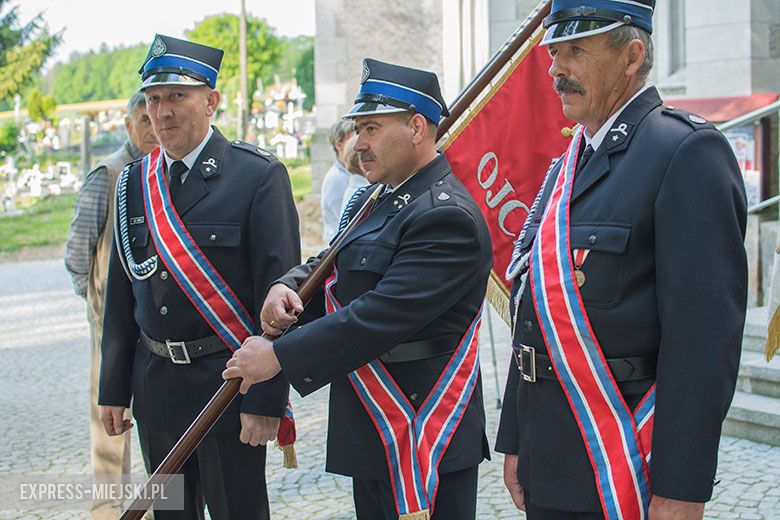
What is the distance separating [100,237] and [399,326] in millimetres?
2388

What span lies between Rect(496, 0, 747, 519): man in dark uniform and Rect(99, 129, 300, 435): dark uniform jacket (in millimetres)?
1137

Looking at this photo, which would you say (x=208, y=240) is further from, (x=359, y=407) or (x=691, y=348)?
(x=691, y=348)

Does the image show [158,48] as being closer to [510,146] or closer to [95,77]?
[510,146]

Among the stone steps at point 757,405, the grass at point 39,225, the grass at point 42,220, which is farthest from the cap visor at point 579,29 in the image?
the grass at point 39,225

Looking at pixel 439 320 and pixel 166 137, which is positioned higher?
pixel 166 137

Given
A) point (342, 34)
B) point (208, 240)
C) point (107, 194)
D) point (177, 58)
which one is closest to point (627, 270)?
point (208, 240)

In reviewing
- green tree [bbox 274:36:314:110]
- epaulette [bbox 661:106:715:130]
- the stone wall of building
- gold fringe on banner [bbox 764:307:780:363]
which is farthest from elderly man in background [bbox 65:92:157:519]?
green tree [bbox 274:36:314:110]

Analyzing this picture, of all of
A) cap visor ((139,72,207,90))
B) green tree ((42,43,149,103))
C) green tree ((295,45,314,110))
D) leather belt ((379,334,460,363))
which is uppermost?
green tree ((42,43,149,103))

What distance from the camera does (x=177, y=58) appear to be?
3.38m

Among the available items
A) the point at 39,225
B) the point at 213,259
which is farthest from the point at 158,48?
the point at 39,225

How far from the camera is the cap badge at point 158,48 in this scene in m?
3.40

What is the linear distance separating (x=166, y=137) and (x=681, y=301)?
6.35 feet

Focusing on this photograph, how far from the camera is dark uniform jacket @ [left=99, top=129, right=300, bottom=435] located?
328cm

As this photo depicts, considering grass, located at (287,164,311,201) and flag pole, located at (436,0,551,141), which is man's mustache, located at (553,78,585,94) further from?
grass, located at (287,164,311,201)
